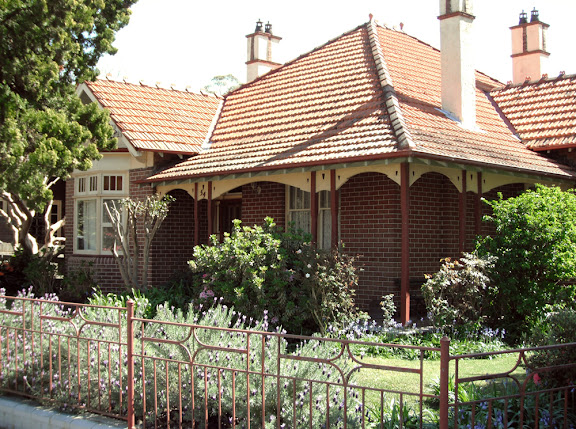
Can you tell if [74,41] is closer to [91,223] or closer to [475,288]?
[91,223]

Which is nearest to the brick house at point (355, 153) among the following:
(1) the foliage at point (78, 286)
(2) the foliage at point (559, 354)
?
(1) the foliage at point (78, 286)

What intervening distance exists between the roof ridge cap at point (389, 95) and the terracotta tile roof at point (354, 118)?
3cm

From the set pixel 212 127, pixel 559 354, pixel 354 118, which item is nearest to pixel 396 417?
pixel 559 354

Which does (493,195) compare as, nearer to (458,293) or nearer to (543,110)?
(543,110)

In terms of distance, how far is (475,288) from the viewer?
10.3m

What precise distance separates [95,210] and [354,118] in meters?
7.48

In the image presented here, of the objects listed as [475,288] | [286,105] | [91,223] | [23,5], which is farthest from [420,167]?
[91,223]

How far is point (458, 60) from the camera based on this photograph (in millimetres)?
14078

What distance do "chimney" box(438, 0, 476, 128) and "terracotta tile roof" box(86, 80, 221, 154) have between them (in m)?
5.85

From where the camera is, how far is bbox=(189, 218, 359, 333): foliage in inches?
404

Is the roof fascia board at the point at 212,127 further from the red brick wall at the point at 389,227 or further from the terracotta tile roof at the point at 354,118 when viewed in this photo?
the red brick wall at the point at 389,227

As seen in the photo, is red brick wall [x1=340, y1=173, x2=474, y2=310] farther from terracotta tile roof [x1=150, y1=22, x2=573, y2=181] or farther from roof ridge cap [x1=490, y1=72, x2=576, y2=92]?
roof ridge cap [x1=490, y1=72, x2=576, y2=92]

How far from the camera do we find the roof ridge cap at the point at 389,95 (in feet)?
37.2

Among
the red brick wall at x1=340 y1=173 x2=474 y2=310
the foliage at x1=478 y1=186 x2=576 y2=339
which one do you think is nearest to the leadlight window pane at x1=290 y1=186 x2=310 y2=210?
the red brick wall at x1=340 y1=173 x2=474 y2=310
